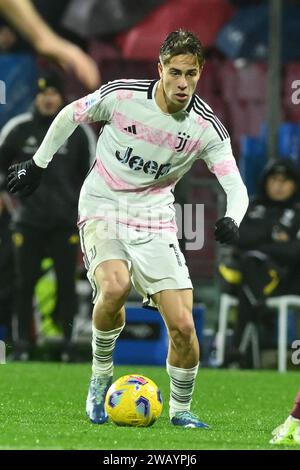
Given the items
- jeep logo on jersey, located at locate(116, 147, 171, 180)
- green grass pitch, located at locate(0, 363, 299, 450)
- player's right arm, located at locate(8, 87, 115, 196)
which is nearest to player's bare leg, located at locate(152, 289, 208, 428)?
green grass pitch, located at locate(0, 363, 299, 450)

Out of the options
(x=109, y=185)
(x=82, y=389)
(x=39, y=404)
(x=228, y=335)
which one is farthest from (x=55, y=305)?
(x=109, y=185)

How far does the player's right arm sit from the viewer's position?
339 inches

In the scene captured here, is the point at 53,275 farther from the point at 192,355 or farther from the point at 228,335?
the point at 192,355

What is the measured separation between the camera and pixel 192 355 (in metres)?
8.49

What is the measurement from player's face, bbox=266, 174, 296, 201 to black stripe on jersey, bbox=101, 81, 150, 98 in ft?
19.9

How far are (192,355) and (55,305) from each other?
612cm

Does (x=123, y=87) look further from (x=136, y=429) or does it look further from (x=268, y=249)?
(x=268, y=249)

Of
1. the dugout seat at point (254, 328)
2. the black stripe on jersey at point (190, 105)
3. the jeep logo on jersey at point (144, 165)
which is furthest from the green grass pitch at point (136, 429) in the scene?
the black stripe on jersey at point (190, 105)

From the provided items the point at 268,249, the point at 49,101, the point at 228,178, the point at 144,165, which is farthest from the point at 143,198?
the point at 268,249

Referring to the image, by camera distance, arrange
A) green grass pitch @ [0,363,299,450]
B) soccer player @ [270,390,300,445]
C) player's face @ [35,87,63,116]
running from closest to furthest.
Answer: soccer player @ [270,390,300,445], green grass pitch @ [0,363,299,450], player's face @ [35,87,63,116]

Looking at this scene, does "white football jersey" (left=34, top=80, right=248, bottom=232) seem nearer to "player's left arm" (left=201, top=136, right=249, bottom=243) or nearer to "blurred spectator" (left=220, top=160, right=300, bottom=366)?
"player's left arm" (left=201, top=136, right=249, bottom=243)

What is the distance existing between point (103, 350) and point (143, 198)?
0.91m

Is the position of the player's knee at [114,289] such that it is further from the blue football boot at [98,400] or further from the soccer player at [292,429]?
the soccer player at [292,429]

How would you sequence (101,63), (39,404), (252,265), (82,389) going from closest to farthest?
(39,404) < (82,389) < (252,265) < (101,63)
